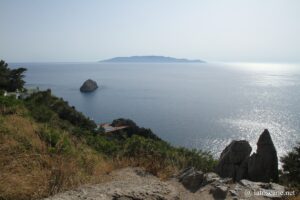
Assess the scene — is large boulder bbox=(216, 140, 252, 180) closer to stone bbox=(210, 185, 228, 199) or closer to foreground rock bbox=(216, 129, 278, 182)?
foreground rock bbox=(216, 129, 278, 182)

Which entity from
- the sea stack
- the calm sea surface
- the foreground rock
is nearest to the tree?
the calm sea surface

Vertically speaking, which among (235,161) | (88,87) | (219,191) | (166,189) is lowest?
(88,87)

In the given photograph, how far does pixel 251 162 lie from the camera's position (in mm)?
11430

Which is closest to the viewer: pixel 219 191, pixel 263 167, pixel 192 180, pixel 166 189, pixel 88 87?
pixel 166 189

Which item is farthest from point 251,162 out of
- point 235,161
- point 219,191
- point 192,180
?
point 219,191

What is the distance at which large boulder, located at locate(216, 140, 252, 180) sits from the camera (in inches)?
460

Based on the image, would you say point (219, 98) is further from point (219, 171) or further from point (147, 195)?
point (147, 195)

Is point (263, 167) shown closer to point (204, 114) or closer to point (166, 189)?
point (166, 189)

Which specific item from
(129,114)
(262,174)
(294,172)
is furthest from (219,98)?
(262,174)

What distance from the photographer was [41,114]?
14938 millimetres

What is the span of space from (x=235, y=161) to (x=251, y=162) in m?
1.10

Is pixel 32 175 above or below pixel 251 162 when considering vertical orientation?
above

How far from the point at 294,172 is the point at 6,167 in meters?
16.3

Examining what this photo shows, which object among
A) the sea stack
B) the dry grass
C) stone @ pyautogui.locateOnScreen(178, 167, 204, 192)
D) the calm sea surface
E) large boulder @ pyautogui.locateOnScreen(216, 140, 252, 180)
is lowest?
the calm sea surface
